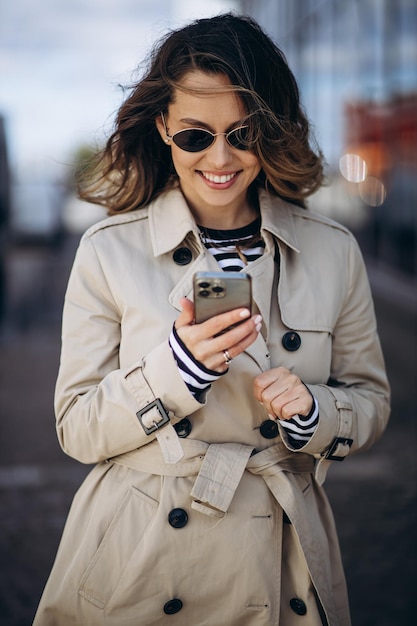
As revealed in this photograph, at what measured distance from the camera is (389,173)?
11336mm

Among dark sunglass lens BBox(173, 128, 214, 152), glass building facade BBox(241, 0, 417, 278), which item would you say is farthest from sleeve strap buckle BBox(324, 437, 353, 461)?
glass building facade BBox(241, 0, 417, 278)

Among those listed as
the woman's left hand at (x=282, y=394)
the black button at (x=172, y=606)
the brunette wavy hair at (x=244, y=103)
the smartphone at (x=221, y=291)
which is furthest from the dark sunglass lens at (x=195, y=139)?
the black button at (x=172, y=606)

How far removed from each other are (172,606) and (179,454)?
1.38 feet

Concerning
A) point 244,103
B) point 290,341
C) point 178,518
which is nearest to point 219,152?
point 244,103

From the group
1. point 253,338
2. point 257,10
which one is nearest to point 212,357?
point 253,338

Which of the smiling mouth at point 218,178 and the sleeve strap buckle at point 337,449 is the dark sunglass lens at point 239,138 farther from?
the sleeve strap buckle at point 337,449

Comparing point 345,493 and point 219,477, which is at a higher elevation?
point 219,477

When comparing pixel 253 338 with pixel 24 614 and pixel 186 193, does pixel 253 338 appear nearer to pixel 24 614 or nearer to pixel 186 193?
pixel 186 193

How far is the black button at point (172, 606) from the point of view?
221 centimetres

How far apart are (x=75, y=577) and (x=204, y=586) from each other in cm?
34

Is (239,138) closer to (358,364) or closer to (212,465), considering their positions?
(358,364)

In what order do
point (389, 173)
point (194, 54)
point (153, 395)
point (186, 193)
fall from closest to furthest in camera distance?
point (153, 395) < point (194, 54) < point (186, 193) < point (389, 173)

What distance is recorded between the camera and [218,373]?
2.00 meters

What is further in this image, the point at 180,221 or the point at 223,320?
the point at 180,221
